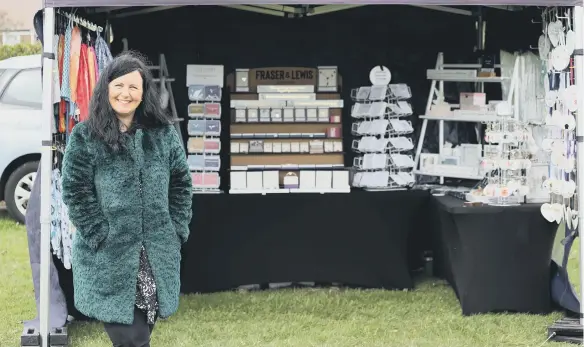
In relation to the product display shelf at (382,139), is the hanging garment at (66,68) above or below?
above

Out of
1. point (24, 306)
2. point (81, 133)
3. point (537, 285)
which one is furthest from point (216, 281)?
point (81, 133)

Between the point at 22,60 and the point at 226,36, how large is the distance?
10.2 ft

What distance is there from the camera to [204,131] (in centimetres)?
588

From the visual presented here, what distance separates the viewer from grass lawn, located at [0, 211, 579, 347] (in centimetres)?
488

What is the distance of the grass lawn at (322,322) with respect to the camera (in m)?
4.88

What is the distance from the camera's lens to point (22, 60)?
8.45m

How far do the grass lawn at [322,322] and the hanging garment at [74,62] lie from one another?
1.33 metres

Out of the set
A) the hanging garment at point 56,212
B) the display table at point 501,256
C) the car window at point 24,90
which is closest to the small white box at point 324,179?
the display table at point 501,256

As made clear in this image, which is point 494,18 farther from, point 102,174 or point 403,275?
point 102,174

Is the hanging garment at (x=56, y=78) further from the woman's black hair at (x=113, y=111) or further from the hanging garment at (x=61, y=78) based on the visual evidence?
the woman's black hair at (x=113, y=111)

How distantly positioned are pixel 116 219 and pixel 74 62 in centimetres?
169

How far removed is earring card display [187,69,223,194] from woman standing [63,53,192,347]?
2.57 m

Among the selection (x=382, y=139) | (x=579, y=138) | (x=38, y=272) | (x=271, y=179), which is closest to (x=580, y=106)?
(x=579, y=138)

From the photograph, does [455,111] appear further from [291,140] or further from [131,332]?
[131,332]
